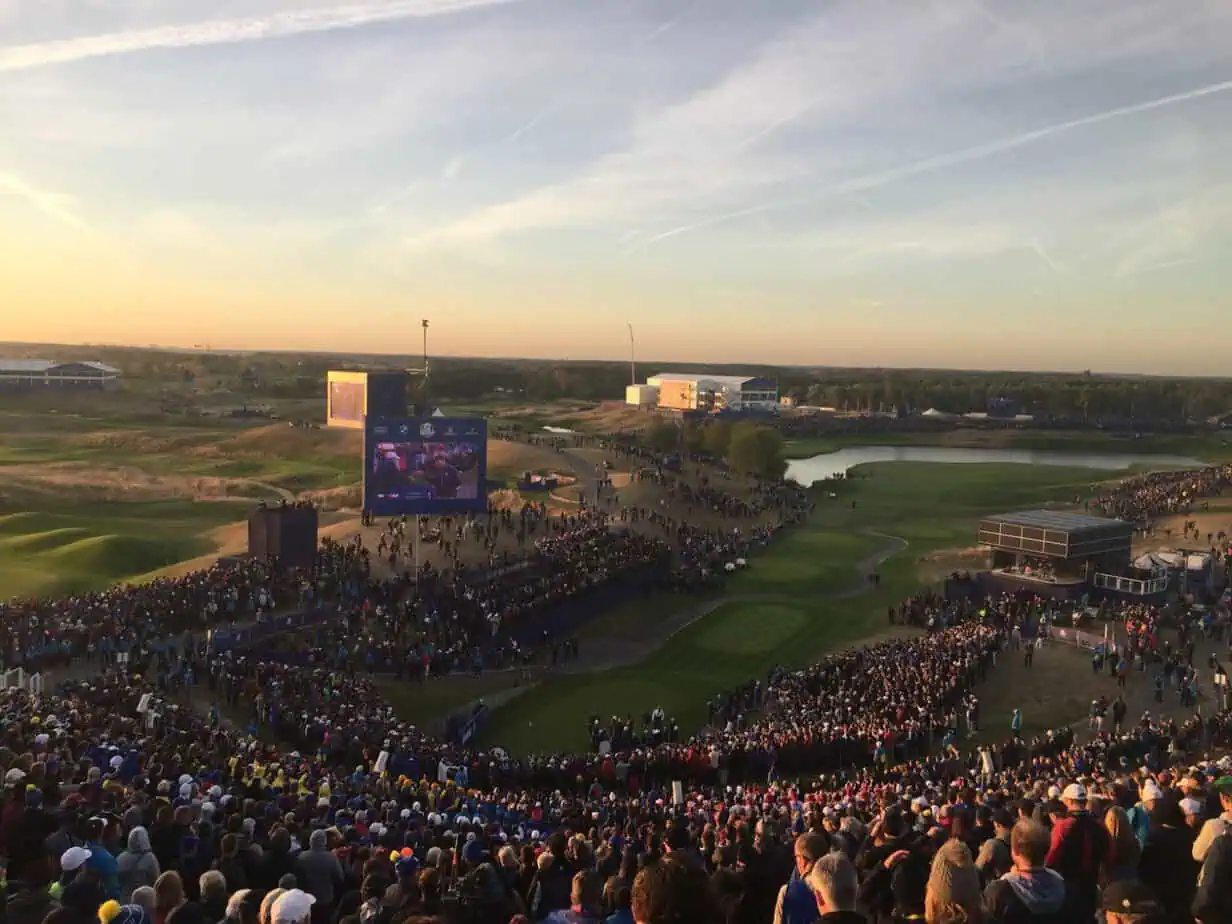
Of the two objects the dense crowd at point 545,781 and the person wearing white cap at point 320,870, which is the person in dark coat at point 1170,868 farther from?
the person wearing white cap at point 320,870

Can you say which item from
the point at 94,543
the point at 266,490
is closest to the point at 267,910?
the point at 94,543

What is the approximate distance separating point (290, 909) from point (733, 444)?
2628 inches

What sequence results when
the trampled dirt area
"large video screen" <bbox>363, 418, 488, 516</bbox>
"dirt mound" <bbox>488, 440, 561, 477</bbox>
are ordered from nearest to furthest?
"large video screen" <bbox>363, 418, 488, 516</bbox>, the trampled dirt area, "dirt mound" <bbox>488, 440, 561, 477</bbox>

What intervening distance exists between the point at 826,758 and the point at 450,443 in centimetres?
1959

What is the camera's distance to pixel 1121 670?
2803 cm

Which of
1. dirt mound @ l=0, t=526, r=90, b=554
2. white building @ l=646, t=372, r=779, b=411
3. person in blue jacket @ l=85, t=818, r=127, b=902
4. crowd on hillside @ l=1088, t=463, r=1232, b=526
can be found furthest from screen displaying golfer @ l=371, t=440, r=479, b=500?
white building @ l=646, t=372, r=779, b=411

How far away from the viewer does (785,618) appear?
36688 millimetres

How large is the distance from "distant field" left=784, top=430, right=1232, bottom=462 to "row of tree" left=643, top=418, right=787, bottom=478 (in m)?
25.8

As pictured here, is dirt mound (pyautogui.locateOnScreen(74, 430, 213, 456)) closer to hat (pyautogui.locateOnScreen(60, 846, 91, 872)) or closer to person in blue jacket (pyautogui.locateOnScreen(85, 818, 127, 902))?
person in blue jacket (pyautogui.locateOnScreen(85, 818, 127, 902))

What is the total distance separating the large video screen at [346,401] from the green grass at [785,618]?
115ft

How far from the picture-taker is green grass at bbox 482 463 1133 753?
26.6 metres

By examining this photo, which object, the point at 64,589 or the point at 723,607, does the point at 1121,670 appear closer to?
the point at 723,607

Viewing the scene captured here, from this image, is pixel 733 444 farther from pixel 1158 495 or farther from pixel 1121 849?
pixel 1121 849

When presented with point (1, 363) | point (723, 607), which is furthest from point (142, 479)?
point (1, 363)
